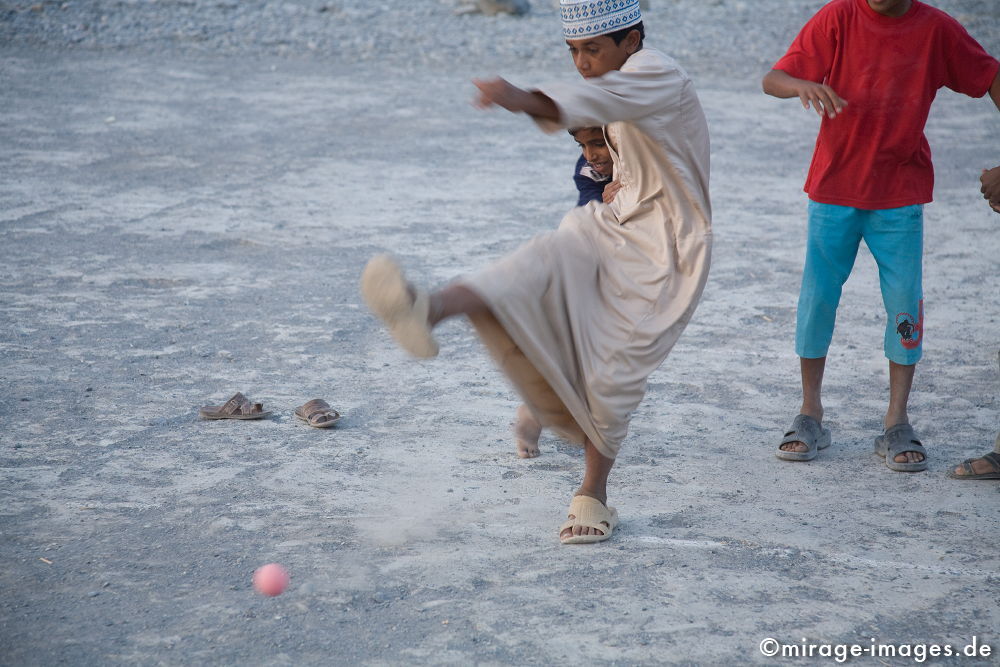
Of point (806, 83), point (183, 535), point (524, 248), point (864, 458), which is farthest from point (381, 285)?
point (864, 458)

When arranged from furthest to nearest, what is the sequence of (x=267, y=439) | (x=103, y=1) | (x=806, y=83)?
(x=103, y=1) → (x=267, y=439) → (x=806, y=83)

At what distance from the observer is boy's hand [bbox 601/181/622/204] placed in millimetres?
3797

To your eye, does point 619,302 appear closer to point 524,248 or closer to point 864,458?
point 524,248

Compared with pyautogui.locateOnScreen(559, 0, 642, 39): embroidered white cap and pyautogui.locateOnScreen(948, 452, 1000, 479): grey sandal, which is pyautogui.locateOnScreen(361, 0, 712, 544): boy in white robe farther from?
pyautogui.locateOnScreen(948, 452, 1000, 479): grey sandal

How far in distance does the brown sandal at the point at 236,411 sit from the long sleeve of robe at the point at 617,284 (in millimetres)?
1461

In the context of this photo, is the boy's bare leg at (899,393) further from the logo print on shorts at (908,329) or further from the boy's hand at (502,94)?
the boy's hand at (502,94)

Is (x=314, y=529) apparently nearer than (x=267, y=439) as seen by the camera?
Yes

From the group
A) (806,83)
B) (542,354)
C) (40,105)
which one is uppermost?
(806,83)

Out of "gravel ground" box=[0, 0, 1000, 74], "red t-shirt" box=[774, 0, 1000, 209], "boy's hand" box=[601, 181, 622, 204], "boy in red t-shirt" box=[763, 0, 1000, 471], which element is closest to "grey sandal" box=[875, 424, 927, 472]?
"boy in red t-shirt" box=[763, 0, 1000, 471]

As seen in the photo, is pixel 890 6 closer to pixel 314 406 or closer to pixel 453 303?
pixel 453 303

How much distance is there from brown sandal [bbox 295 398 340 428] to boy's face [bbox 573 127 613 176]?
4.97ft

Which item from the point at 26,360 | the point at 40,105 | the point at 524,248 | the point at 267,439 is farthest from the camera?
the point at 40,105

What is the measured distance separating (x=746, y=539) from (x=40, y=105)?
951 cm

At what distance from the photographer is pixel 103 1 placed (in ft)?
52.2
